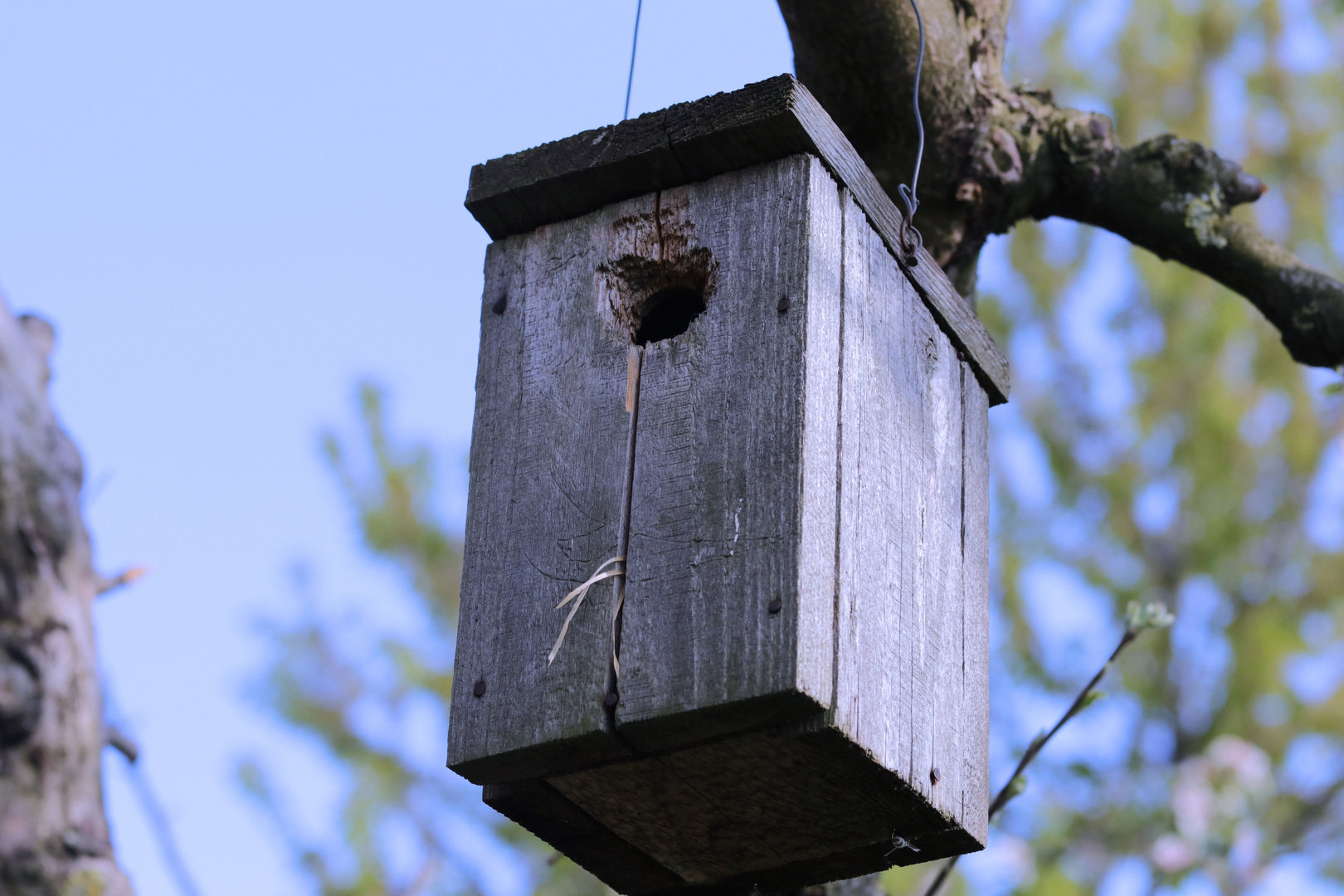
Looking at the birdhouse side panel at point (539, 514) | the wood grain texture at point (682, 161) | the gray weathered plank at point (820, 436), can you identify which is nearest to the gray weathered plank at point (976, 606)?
the wood grain texture at point (682, 161)

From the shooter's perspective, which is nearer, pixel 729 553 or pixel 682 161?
pixel 729 553

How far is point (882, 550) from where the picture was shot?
74.6 inches

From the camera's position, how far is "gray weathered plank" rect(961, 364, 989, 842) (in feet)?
6.64

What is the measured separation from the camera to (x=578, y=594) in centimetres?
183

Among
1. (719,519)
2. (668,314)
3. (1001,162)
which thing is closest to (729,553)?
(719,519)

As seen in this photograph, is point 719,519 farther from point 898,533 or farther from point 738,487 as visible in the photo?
point 898,533

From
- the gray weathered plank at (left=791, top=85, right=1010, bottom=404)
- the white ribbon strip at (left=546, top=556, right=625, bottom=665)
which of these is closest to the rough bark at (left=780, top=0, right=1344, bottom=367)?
Answer: the gray weathered plank at (left=791, top=85, right=1010, bottom=404)

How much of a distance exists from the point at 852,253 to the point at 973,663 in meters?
0.57

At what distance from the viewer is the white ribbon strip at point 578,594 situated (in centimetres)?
181

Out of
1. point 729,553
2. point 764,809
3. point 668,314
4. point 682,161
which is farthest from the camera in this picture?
point 668,314

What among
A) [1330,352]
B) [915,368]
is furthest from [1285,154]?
[915,368]

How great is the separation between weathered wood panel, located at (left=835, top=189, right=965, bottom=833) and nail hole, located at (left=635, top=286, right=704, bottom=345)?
232mm

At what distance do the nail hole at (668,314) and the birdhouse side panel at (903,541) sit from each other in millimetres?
233

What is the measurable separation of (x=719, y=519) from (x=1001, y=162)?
109cm
